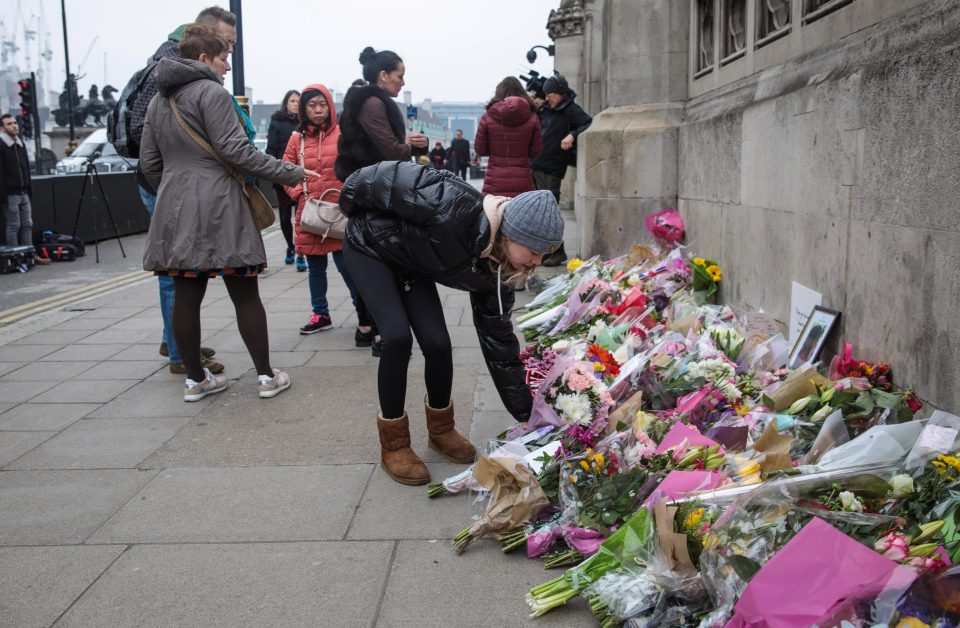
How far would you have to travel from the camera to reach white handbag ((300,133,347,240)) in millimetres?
6352

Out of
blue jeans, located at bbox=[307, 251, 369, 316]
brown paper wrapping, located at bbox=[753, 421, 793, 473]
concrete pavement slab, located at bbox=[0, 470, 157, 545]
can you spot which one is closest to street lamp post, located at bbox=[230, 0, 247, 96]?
blue jeans, located at bbox=[307, 251, 369, 316]

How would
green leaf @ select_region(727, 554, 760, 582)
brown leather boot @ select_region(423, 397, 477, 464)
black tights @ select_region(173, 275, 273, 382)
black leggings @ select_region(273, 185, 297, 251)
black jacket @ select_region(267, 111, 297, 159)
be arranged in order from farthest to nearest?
black leggings @ select_region(273, 185, 297, 251) < black jacket @ select_region(267, 111, 297, 159) < black tights @ select_region(173, 275, 273, 382) < brown leather boot @ select_region(423, 397, 477, 464) < green leaf @ select_region(727, 554, 760, 582)

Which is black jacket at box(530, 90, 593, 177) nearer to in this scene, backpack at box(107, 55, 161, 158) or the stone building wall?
the stone building wall

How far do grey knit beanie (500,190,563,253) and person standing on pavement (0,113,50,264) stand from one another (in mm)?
9976

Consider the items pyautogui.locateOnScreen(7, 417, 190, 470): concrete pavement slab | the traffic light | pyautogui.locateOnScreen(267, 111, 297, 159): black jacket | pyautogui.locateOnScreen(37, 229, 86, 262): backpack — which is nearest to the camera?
pyautogui.locateOnScreen(7, 417, 190, 470): concrete pavement slab

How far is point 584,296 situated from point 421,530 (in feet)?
10.6

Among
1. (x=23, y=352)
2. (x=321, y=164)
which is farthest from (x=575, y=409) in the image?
(x=23, y=352)

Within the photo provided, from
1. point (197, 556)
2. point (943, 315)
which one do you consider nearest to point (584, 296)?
point (943, 315)

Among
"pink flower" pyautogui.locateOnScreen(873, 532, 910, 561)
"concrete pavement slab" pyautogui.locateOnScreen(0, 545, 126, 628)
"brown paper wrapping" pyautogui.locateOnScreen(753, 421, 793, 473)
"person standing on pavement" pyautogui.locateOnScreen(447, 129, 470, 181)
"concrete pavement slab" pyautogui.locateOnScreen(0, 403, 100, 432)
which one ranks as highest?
"person standing on pavement" pyautogui.locateOnScreen(447, 129, 470, 181)

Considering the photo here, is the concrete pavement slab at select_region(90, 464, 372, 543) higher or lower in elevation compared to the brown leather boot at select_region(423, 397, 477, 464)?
lower

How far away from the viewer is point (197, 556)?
3.23 m

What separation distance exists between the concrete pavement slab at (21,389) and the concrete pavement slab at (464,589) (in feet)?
10.7

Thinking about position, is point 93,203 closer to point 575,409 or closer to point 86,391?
point 86,391

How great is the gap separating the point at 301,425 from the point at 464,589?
2.01 meters
